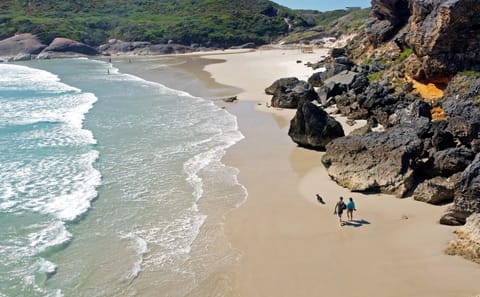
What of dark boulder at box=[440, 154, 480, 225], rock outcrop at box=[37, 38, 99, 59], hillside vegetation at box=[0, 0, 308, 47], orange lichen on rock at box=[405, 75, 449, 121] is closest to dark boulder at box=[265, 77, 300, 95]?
orange lichen on rock at box=[405, 75, 449, 121]

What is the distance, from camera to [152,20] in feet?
457

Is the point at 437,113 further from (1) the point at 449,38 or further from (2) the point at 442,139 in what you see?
(2) the point at 442,139

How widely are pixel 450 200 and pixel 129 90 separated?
120 ft

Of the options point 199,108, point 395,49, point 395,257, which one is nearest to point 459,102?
point 395,257

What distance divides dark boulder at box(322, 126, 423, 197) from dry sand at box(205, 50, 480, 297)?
520mm

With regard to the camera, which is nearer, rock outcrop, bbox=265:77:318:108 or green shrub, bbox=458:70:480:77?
green shrub, bbox=458:70:480:77

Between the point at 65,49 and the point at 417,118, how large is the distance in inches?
4058

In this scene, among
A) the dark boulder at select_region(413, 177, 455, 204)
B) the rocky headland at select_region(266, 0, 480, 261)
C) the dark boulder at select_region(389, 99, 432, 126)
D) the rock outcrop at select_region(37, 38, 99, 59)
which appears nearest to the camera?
the dark boulder at select_region(413, 177, 455, 204)

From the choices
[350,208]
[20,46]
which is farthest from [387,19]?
[20,46]

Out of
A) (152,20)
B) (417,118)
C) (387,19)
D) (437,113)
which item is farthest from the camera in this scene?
(152,20)

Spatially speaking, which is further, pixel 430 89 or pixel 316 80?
pixel 316 80

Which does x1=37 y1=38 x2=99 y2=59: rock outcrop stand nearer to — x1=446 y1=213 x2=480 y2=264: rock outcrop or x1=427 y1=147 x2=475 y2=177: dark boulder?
x1=427 y1=147 x2=475 y2=177: dark boulder

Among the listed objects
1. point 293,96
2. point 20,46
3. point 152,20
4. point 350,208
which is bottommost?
point 350,208

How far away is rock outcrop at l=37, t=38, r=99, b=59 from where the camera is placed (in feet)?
352
